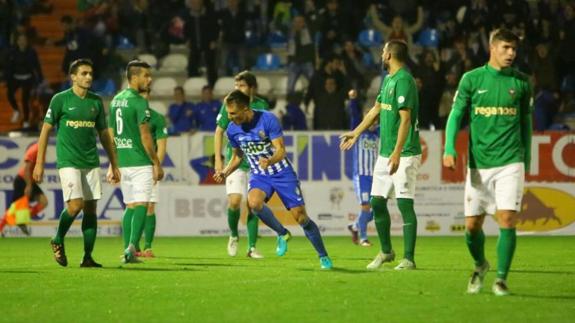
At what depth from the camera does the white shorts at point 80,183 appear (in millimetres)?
14078

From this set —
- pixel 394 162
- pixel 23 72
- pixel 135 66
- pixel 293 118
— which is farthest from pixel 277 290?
pixel 23 72

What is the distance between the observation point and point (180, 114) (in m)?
25.4

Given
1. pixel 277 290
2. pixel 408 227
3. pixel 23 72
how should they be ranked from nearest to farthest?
1. pixel 277 290
2. pixel 408 227
3. pixel 23 72

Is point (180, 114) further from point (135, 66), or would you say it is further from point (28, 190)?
point (135, 66)

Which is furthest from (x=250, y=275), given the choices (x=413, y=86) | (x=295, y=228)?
(x=295, y=228)

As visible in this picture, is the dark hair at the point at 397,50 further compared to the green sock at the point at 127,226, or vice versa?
the green sock at the point at 127,226

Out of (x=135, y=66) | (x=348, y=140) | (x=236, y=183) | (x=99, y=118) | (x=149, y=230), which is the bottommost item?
(x=149, y=230)

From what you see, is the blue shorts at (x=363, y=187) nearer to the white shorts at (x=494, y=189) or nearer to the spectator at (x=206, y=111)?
the spectator at (x=206, y=111)

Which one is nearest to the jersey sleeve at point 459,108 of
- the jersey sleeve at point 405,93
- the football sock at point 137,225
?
the jersey sleeve at point 405,93

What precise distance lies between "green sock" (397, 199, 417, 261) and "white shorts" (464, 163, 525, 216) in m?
2.87

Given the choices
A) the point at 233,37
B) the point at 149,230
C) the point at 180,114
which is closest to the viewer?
the point at 149,230

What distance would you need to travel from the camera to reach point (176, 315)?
31.1ft

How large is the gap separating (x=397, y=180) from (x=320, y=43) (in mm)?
14364

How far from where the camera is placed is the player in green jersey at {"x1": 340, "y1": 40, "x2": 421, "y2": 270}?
13.4 meters
